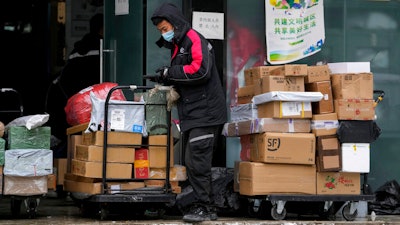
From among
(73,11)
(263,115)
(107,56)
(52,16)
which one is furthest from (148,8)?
(52,16)

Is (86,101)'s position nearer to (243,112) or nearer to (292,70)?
(243,112)

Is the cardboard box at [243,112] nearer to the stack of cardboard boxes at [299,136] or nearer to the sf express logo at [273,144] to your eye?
the stack of cardboard boxes at [299,136]

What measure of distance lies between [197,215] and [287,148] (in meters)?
1.08

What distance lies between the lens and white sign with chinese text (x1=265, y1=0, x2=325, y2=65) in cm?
1075

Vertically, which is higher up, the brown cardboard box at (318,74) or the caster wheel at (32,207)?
the brown cardboard box at (318,74)

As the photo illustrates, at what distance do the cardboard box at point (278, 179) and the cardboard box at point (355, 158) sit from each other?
327mm

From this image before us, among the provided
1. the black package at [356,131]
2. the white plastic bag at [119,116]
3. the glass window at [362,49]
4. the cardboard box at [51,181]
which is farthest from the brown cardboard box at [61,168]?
the black package at [356,131]

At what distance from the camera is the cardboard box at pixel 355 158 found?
372 inches

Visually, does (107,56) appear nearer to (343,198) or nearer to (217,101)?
(217,101)

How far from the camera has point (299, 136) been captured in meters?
9.41

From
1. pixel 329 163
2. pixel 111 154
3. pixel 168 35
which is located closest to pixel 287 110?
pixel 329 163

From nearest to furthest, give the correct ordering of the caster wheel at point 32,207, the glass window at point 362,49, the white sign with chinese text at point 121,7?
the caster wheel at point 32,207
the glass window at point 362,49
the white sign with chinese text at point 121,7

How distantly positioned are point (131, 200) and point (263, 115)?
1.54 meters

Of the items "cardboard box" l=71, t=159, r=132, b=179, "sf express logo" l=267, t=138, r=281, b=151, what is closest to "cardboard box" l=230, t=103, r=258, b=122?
"sf express logo" l=267, t=138, r=281, b=151
